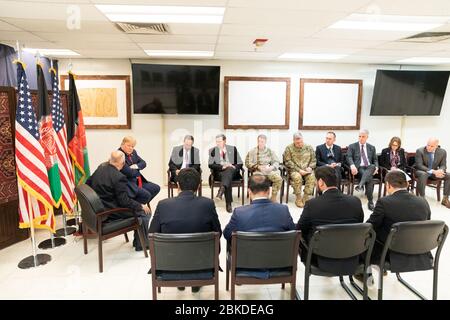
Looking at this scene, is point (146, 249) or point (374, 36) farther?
point (374, 36)

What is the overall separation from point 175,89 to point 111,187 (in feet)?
10.3

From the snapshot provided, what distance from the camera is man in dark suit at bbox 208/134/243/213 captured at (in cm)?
501

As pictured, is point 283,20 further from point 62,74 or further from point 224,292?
point 62,74

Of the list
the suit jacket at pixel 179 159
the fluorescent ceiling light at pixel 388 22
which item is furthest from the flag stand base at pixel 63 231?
the fluorescent ceiling light at pixel 388 22

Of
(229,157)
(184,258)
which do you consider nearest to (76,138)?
(229,157)

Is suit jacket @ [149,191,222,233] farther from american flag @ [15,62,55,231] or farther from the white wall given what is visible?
the white wall

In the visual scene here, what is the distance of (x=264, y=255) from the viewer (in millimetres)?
2141

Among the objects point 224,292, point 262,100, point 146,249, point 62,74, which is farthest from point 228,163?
point 62,74

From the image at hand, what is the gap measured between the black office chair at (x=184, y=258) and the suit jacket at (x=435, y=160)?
194 inches

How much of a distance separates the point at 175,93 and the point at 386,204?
450 cm

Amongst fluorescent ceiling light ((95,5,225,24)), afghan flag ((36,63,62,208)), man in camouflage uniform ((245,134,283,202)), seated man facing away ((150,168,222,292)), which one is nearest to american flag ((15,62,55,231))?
afghan flag ((36,63,62,208))

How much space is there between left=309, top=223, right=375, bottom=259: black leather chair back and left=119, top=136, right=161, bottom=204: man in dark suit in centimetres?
244

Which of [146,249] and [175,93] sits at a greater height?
[175,93]

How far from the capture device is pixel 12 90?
3.65 meters
